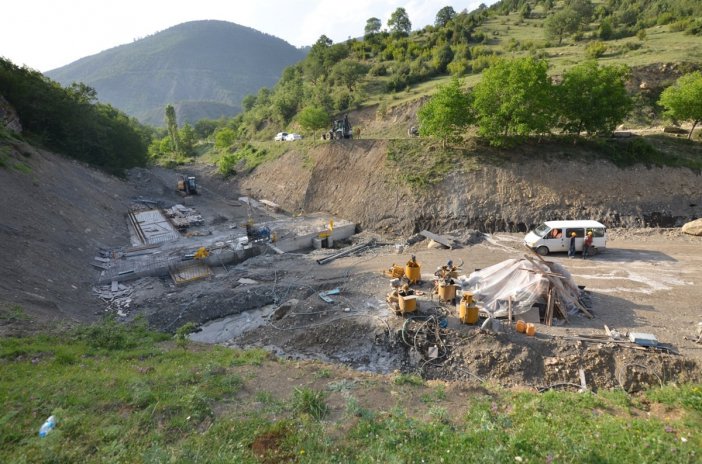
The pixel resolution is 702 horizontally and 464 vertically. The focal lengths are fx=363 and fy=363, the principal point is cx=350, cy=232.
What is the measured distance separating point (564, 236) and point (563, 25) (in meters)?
44.3

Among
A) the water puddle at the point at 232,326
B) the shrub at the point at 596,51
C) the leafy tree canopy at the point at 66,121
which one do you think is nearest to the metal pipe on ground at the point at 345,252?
the water puddle at the point at 232,326

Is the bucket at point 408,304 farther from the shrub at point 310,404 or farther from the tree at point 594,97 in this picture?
the tree at point 594,97

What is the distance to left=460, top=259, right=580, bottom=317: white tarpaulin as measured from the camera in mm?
11883

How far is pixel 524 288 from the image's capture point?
12062 mm

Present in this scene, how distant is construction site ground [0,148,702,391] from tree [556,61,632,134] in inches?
331

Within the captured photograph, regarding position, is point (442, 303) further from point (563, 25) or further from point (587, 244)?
point (563, 25)

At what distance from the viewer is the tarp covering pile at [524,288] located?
11.9 metres

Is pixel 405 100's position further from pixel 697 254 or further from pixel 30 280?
pixel 30 280

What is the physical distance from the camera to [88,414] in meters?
6.36

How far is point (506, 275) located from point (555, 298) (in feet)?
5.31

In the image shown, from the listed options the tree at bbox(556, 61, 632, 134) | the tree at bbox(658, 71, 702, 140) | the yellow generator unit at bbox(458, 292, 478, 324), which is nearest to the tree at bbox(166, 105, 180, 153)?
the tree at bbox(556, 61, 632, 134)

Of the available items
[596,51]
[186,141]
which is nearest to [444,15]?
[596,51]

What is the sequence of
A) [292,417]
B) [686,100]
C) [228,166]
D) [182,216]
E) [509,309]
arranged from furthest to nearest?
[228,166], [182,216], [686,100], [509,309], [292,417]

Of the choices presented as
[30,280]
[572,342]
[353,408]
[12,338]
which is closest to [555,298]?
[572,342]
